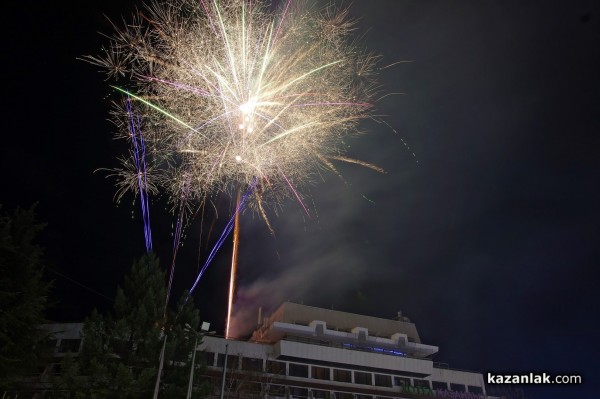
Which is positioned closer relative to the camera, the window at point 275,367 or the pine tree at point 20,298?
the pine tree at point 20,298

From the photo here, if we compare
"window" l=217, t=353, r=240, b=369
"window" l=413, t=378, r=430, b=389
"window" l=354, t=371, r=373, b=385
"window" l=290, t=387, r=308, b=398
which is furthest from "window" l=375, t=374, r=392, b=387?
"window" l=217, t=353, r=240, b=369

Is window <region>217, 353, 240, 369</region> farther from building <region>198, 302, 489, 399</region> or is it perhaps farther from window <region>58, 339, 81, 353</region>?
window <region>58, 339, 81, 353</region>

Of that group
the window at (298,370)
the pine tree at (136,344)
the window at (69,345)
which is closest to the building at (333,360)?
the window at (298,370)

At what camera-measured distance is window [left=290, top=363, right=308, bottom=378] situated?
194ft

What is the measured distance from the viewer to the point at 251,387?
47.6 m

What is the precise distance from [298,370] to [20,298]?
37301 mm

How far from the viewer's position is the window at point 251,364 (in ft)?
185

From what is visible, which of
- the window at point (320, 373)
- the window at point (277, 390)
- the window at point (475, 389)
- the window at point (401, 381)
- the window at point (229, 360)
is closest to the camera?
the window at point (277, 390)

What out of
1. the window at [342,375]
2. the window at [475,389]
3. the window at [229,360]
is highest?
the window at [229,360]

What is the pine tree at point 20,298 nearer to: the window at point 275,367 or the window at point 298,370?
the window at point 275,367

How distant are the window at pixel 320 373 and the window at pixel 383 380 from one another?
25.0 feet

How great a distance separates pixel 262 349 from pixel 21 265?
34682 mm

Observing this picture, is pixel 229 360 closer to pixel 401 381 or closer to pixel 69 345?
pixel 69 345

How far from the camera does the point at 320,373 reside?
198ft
